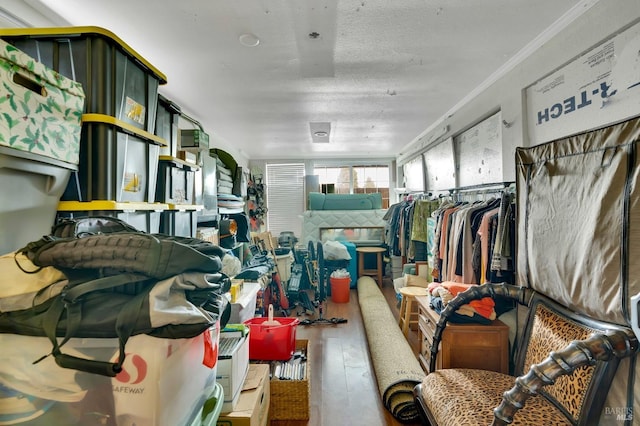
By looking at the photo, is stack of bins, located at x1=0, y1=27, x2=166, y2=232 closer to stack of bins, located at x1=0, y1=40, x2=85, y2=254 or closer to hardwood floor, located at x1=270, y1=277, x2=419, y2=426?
stack of bins, located at x1=0, y1=40, x2=85, y2=254

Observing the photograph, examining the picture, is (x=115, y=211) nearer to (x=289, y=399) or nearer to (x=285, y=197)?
(x=289, y=399)

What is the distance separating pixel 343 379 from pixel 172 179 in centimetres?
198

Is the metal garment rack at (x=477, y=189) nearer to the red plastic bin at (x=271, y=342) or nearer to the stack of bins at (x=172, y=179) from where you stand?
the red plastic bin at (x=271, y=342)

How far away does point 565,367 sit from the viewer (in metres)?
Answer: 1.06

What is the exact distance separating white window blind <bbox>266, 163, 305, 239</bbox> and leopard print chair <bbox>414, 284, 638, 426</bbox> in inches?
193

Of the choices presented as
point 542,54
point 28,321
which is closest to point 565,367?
point 28,321

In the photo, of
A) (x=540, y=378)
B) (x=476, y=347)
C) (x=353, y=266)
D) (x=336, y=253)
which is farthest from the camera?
(x=353, y=266)

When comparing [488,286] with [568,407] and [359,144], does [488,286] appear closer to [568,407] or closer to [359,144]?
[568,407]

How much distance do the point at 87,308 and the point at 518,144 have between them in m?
2.67

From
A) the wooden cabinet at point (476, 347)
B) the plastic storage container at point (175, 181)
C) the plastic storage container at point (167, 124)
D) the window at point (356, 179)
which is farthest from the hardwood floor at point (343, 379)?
the window at point (356, 179)

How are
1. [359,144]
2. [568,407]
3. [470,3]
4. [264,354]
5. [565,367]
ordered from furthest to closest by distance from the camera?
[359,144]
[264,354]
[470,3]
[568,407]
[565,367]

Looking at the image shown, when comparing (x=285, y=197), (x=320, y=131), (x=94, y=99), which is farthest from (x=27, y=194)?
(x=285, y=197)

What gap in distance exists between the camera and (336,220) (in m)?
5.92

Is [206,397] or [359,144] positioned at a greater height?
[359,144]
